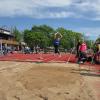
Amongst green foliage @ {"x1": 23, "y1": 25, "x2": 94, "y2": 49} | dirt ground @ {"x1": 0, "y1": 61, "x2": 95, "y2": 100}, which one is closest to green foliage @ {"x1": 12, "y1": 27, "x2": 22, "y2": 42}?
green foliage @ {"x1": 23, "y1": 25, "x2": 94, "y2": 49}

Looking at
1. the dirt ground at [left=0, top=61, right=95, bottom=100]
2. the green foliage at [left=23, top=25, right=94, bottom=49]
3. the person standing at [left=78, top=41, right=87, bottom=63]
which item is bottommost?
the dirt ground at [left=0, top=61, right=95, bottom=100]

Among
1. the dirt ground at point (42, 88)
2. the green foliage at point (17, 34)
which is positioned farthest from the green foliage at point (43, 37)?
the dirt ground at point (42, 88)

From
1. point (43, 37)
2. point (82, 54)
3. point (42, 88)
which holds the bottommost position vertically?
point (42, 88)

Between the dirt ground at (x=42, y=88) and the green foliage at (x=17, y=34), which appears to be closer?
the dirt ground at (x=42, y=88)

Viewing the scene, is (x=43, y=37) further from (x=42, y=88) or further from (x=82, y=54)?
(x=42, y=88)

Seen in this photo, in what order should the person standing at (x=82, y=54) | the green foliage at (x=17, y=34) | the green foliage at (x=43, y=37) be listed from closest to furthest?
the person standing at (x=82, y=54), the green foliage at (x=43, y=37), the green foliage at (x=17, y=34)

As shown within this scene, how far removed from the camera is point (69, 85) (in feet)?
38.8

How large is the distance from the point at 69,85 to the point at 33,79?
128 cm

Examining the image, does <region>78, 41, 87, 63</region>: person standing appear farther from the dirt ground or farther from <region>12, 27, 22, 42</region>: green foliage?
<region>12, 27, 22, 42</region>: green foliage

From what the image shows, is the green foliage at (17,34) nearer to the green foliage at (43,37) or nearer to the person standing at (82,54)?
the green foliage at (43,37)

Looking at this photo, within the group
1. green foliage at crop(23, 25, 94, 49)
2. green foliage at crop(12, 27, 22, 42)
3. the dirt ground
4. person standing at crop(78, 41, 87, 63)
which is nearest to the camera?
the dirt ground

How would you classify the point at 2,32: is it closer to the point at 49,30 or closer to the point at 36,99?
the point at 49,30

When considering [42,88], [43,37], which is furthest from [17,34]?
[42,88]

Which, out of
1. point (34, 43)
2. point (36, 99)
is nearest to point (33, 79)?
point (36, 99)
